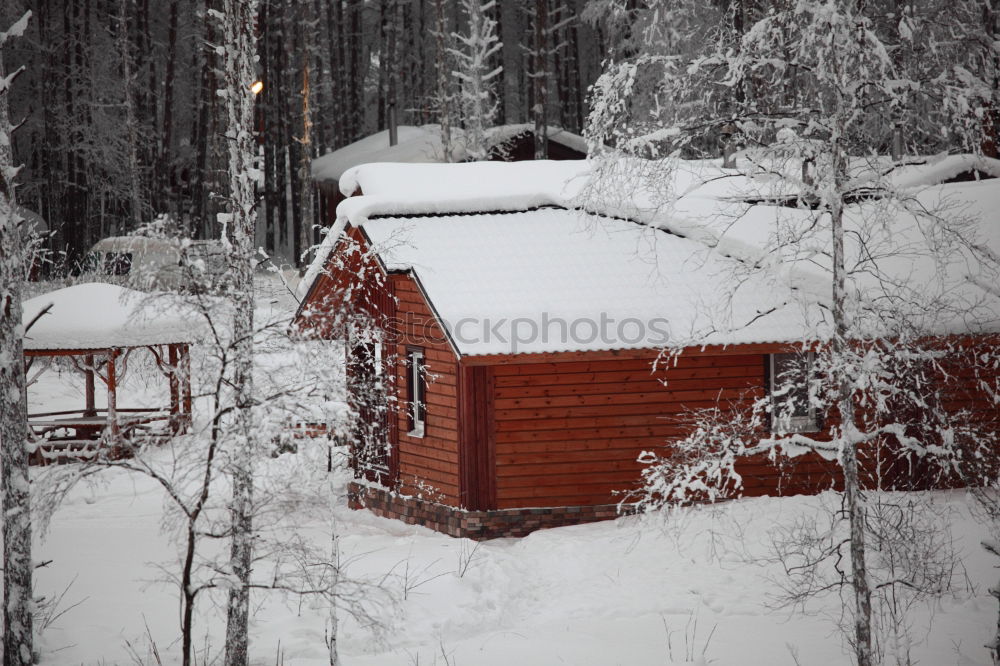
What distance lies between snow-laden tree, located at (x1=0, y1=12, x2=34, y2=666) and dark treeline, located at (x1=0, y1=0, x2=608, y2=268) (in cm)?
1387

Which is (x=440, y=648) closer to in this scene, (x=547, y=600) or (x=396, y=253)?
(x=547, y=600)

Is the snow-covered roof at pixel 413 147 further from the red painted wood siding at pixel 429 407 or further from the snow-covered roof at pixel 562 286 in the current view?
the red painted wood siding at pixel 429 407

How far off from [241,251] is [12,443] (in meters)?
2.88

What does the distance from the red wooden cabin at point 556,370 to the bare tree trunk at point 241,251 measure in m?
3.50

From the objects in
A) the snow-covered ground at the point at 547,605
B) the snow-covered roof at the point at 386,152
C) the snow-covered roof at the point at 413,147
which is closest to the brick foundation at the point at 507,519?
the snow-covered ground at the point at 547,605

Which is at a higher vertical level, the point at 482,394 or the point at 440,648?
the point at 482,394

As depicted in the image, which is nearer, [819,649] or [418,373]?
[819,649]

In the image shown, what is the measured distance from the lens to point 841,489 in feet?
44.1

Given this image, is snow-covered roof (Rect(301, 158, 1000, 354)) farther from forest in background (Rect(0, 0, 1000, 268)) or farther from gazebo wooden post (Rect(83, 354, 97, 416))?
gazebo wooden post (Rect(83, 354, 97, 416))

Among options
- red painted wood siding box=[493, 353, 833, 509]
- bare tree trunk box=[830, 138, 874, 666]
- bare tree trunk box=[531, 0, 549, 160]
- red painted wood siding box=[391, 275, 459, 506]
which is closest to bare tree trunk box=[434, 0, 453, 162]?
bare tree trunk box=[531, 0, 549, 160]

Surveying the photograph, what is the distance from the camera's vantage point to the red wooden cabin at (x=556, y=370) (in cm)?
1230

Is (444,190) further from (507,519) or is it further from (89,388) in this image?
(89,388)

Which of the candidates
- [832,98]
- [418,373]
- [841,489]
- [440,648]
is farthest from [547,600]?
[832,98]

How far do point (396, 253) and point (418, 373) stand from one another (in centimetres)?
198
